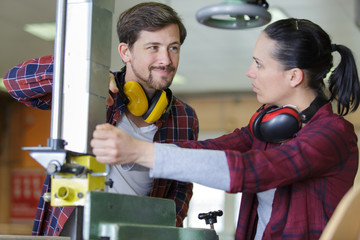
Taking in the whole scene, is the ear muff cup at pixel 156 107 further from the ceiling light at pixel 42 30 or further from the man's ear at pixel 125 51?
the ceiling light at pixel 42 30

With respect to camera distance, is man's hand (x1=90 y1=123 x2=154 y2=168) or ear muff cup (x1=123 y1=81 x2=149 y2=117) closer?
man's hand (x1=90 y1=123 x2=154 y2=168)

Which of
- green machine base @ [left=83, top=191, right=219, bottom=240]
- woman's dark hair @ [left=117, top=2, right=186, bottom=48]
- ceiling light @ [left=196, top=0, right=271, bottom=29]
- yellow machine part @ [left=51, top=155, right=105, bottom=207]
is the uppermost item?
ceiling light @ [left=196, top=0, right=271, bottom=29]

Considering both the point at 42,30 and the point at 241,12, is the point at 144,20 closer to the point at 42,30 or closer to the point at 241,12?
the point at 241,12

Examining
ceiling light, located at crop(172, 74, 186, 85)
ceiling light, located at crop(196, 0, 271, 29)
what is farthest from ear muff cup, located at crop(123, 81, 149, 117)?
ceiling light, located at crop(172, 74, 186, 85)

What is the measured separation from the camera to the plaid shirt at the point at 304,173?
3.76 ft

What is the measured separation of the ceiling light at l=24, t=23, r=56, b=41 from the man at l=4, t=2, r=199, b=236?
3.35 metres

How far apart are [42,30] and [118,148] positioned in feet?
15.2

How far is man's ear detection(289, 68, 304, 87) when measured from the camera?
141cm

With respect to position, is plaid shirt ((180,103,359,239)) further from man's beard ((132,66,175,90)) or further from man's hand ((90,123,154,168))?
man's beard ((132,66,175,90))

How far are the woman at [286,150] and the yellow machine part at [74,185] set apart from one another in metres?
0.07

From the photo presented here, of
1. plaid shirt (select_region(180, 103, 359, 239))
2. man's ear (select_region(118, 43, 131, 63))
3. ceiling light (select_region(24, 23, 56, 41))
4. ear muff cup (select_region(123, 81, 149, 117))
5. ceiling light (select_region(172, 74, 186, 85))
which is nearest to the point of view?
plaid shirt (select_region(180, 103, 359, 239))

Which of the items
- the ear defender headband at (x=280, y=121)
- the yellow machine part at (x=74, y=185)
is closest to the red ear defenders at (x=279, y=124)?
the ear defender headband at (x=280, y=121)

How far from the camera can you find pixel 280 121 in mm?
1353

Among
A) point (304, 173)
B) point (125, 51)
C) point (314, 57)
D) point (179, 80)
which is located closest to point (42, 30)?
point (179, 80)
